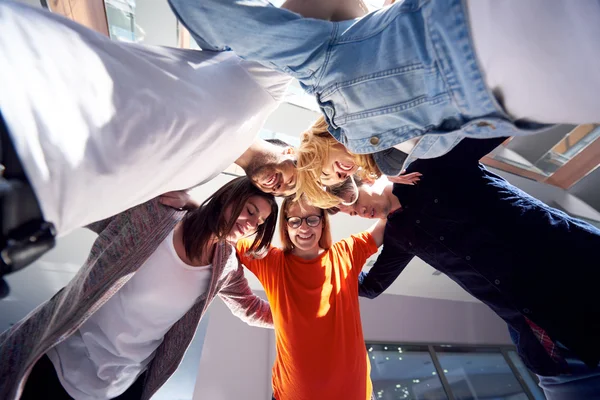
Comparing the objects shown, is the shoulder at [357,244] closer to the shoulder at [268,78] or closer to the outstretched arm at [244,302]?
the outstretched arm at [244,302]

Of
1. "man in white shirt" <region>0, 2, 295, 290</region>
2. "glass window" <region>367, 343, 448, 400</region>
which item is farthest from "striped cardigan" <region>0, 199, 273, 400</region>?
"glass window" <region>367, 343, 448, 400</region>

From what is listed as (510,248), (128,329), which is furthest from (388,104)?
(128,329)

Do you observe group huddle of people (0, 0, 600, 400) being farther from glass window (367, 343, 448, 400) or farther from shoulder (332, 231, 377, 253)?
glass window (367, 343, 448, 400)

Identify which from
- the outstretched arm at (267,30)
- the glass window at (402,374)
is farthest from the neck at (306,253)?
the glass window at (402,374)

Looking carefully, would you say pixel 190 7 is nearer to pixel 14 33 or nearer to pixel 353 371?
pixel 14 33

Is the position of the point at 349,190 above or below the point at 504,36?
below

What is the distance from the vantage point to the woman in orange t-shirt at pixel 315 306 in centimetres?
141

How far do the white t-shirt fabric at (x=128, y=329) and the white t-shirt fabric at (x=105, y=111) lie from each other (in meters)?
0.62

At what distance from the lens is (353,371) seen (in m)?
1.43

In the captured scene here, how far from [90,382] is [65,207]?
3.30 feet

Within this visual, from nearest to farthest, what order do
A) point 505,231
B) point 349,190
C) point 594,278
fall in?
point 594,278
point 505,231
point 349,190

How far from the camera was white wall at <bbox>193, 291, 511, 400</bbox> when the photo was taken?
2869mm

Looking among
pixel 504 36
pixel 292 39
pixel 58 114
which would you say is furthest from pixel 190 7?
pixel 504 36

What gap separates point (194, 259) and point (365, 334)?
128 inches
